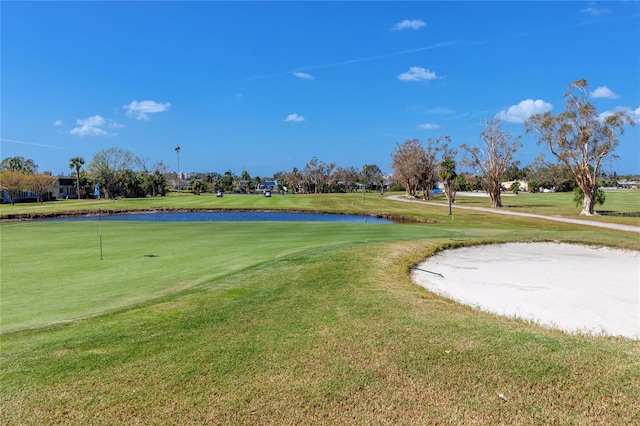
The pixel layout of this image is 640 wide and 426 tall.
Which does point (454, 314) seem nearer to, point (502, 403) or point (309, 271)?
point (502, 403)

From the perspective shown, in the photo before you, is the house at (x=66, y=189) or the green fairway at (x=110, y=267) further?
the house at (x=66, y=189)

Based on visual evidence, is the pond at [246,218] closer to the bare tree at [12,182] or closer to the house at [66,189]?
the bare tree at [12,182]

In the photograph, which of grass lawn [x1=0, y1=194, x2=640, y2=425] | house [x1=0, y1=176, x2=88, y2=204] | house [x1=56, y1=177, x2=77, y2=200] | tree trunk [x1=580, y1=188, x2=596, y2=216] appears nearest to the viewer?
grass lawn [x1=0, y1=194, x2=640, y2=425]

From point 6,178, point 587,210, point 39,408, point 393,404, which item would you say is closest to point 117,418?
point 39,408

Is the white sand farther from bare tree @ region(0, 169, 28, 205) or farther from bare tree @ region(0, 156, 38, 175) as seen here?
bare tree @ region(0, 156, 38, 175)

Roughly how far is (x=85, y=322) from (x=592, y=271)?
14.5m

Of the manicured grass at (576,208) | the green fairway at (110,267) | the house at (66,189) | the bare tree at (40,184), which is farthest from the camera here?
the house at (66,189)

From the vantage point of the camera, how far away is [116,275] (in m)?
12.0

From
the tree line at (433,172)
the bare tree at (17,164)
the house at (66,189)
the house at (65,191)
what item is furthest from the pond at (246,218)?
the bare tree at (17,164)

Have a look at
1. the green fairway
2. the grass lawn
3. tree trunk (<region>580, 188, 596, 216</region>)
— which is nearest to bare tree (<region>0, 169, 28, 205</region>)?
the green fairway

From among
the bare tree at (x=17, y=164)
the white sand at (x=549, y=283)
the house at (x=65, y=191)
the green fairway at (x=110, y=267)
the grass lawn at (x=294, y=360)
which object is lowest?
the white sand at (x=549, y=283)

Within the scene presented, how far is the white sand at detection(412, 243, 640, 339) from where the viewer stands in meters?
8.42

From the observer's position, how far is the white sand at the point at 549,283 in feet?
27.6

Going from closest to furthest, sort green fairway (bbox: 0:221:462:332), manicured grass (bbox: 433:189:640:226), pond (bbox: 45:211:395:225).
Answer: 1. green fairway (bbox: 0:221:462:332)
2. manicured grass (bbox: 433:189:640:226)
3. pond (bbox: 45:211:395:225)
